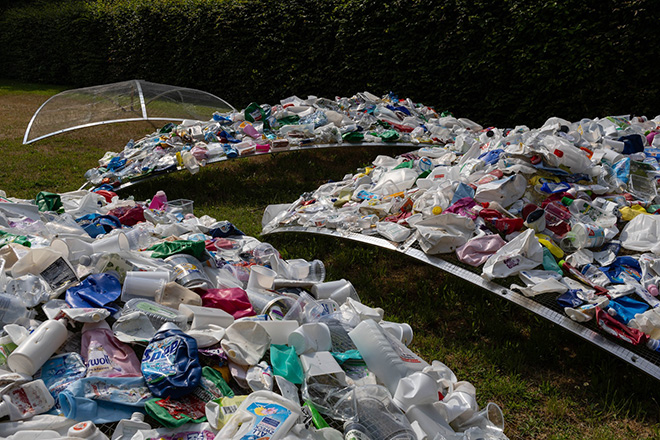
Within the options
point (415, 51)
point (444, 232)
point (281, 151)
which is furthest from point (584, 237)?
point (415, 51)

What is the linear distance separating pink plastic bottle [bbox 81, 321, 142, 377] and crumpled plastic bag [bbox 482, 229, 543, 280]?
2.17 metres

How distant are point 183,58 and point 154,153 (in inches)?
284

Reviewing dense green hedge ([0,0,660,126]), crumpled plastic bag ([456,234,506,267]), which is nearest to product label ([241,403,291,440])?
crumpled plastic bag ([456,234,506,267])

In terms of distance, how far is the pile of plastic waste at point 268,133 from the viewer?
594 centimetres

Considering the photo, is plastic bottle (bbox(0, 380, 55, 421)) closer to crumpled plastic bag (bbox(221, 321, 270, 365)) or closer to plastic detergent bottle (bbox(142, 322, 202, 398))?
plastic detergent bottle (bbox(142, 322, 202, 398))

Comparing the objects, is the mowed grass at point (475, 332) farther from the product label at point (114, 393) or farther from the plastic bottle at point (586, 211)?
the product label at point (114, 393)

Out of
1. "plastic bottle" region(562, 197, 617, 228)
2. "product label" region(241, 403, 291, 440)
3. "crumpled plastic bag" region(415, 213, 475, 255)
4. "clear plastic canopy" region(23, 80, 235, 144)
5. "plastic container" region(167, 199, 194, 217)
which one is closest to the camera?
"product label" region(241, 403, 291, 440)

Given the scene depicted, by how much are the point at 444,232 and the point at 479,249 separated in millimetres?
272

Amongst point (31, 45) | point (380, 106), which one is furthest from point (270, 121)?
point (31, 45)

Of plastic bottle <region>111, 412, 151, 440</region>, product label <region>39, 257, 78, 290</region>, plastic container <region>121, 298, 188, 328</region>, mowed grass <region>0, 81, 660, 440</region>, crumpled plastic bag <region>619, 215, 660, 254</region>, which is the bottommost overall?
mowed grass <region>0, 81, 660, 440</region>

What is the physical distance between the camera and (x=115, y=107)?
692cm

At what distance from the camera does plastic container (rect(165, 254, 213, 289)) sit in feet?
9.32

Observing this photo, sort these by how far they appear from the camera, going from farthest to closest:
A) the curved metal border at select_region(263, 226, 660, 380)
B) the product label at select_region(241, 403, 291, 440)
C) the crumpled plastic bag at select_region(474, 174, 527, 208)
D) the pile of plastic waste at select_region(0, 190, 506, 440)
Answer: the crumpled plastic bag at select_region(474, 174, 527, 208) < the curved metal border at select_region(263, 226, 660, 380) < the pile of plastic waste at select_region(0, 190, 506, 440) < the product label at select_region(241, 403, 291, 440)

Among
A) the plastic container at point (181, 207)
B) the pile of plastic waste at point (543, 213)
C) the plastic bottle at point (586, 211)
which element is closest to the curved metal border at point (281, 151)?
the plastic container at point (181, 207)
